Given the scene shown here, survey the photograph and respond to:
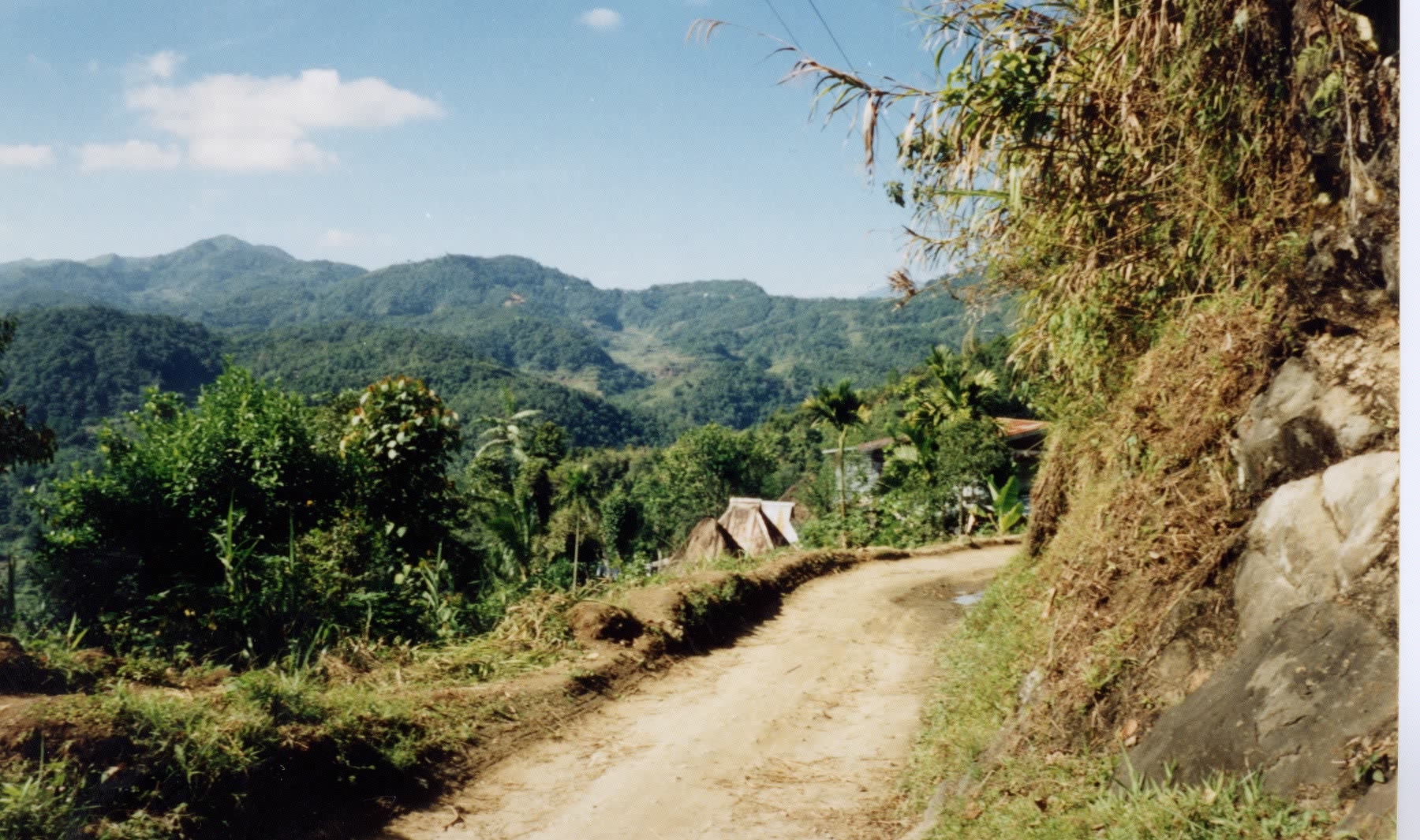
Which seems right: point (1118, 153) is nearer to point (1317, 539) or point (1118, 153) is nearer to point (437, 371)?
point (1317, 539)

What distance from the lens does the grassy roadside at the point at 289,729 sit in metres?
4.43

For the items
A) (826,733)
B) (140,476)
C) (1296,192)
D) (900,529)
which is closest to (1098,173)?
(1296,192)

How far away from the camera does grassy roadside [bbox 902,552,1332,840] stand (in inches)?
130

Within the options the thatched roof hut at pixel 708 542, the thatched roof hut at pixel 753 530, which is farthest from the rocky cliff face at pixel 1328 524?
the thatched roof hut at pixel 753 530

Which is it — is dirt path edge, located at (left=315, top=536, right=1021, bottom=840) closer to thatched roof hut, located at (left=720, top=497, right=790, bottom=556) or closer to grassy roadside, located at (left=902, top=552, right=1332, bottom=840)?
grassy roadside, located at (left=902, top=552, right=1332, bottom=840)

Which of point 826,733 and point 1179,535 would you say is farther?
point 826,733

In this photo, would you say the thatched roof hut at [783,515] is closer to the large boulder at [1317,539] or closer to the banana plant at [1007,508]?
the banana plant at [1007,508]

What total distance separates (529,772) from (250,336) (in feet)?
619

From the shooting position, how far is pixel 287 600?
8062mm

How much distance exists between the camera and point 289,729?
539 cm

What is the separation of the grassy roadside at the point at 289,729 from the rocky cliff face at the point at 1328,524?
4.40m

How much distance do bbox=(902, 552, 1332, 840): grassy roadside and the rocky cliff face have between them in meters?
0.16

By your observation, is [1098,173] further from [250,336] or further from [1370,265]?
[250,336]

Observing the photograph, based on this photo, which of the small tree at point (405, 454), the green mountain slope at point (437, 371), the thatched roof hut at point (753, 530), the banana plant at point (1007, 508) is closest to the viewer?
the small tree at point (405, 454)
